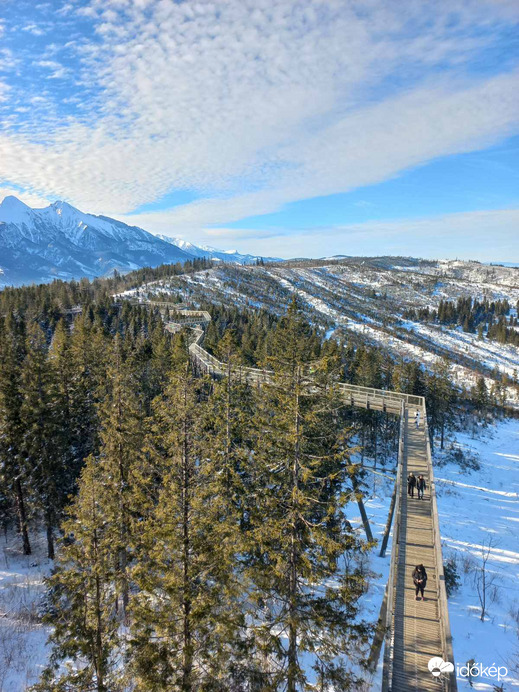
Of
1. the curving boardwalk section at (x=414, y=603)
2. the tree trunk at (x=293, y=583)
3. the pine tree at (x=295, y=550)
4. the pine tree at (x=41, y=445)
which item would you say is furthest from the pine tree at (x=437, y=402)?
the pine tree at (x=41, y=445)

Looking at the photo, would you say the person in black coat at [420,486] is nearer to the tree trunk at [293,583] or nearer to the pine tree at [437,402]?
the tree trunk at [293,583]

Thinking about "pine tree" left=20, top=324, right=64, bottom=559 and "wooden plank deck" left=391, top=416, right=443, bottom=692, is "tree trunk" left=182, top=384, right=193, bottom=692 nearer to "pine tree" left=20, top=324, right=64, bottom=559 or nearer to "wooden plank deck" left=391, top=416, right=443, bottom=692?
"wooden plank deck" left=391, top=416, right=443, bottom=692

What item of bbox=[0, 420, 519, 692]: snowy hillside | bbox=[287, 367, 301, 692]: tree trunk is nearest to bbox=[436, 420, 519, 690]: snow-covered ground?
bbox=[0, 420, 519, 692]: snowy hillside

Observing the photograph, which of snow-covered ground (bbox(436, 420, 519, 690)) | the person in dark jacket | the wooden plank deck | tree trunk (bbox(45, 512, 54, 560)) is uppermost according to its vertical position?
the person in dark jacket

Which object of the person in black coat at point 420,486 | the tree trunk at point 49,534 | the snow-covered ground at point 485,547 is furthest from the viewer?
the tree trunk at point 49,534

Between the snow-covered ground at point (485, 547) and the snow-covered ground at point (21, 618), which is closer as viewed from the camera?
the snow-covered ground at point (21, 618)

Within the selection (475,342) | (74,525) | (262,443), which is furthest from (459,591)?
(475,342)

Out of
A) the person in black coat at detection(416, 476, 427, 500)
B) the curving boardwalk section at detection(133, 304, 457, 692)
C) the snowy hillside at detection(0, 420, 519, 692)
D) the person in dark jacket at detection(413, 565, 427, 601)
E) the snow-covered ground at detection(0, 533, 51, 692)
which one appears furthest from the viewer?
the person in black coat at detection(416, 476, 427, 500)

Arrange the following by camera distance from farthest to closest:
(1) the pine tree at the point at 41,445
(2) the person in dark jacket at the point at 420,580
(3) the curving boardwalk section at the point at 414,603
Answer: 1. (1) the pine tree at the point at 41,445
2. (2) the person in dark jacket at the point at 420,580
3. (3) the curving boardwalk section at the point at 414,603

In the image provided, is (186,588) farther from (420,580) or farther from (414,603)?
(414,603)

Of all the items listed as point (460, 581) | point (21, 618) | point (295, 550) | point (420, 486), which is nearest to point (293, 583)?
point (295, 550)
